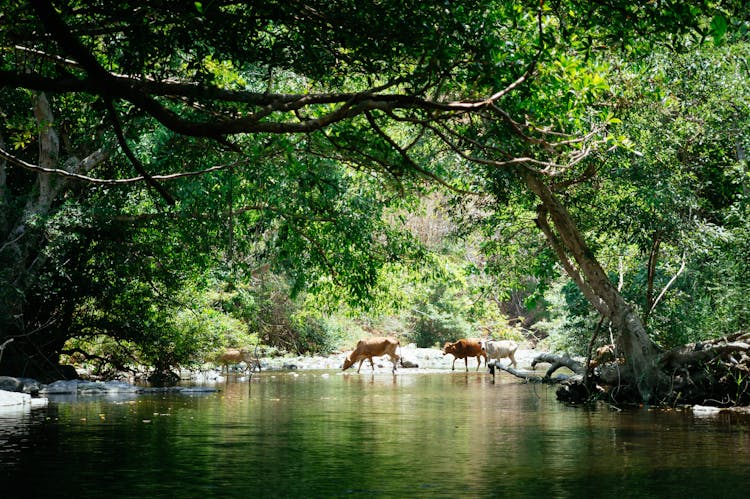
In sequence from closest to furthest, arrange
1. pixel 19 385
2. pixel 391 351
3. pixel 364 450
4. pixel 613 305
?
pixel 364 450 < pixel 613 305 < pixel 19 385 < pixel 391 351

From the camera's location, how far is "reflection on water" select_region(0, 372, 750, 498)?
298 inches

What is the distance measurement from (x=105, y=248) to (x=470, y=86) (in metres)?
11.3

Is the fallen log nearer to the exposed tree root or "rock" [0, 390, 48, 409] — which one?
the exposed tree root

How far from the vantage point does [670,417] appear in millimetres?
13977

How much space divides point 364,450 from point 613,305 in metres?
8.51

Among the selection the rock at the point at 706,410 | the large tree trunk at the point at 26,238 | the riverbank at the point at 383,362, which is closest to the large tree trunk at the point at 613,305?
the rock at the point at 706,410

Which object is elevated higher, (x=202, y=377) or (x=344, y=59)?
(x=344, y=59)

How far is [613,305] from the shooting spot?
671 inches

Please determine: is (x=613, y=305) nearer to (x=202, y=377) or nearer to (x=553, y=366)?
(x=553, y=366)

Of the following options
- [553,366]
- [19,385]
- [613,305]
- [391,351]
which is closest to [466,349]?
[391,351]

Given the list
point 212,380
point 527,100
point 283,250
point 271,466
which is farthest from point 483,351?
point 271,466

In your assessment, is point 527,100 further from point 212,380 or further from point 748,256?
point 212,380

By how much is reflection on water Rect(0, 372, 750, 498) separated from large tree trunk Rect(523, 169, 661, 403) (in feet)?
4.64

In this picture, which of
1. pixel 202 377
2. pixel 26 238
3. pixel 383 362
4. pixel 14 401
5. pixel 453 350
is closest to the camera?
pixel 14 401
